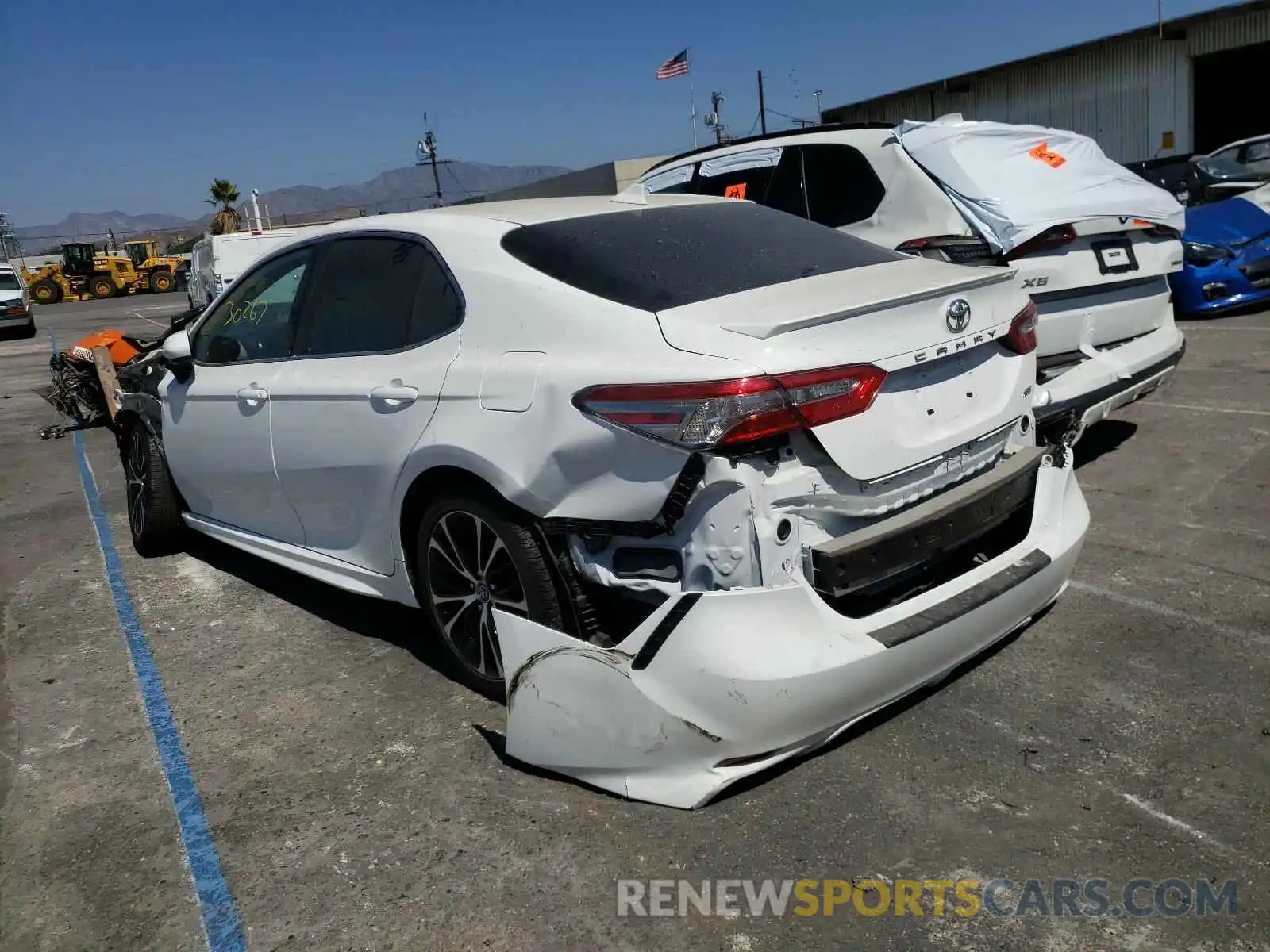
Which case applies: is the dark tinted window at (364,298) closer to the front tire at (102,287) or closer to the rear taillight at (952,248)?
the rear taillight at (952,248)

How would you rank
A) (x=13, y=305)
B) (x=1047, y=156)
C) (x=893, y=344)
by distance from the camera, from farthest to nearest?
(x=13, y=305) → (x=1047, y=156) → (x=893, y=344)

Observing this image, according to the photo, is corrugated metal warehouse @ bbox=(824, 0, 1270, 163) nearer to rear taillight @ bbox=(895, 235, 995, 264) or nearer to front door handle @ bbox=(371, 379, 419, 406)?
rear taillight @ bbox=(895, 235, 995, 264)

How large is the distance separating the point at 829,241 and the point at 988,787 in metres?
1.93

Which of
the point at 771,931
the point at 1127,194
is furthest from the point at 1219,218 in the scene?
the point at 771,931

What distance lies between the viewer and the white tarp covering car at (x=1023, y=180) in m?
4.94

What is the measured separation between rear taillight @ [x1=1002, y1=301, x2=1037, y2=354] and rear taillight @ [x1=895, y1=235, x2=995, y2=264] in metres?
1.41

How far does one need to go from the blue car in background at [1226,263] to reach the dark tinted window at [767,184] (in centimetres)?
476

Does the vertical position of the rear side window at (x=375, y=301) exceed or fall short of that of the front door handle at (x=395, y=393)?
it exceeds it

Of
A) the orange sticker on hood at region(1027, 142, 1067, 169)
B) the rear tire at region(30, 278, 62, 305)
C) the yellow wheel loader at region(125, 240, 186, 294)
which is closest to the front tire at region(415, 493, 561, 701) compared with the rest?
the orange sticker on hood at region(1027, 142, 1067, 169)

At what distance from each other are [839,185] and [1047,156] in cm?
110

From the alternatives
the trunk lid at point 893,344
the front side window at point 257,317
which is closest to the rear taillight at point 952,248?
the trunk lid at point 893,344

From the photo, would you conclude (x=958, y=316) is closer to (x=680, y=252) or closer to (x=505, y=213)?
(x=680, y=252)

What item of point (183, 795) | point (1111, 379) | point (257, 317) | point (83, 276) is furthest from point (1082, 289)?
point (83, 276)

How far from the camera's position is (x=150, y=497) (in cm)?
538
